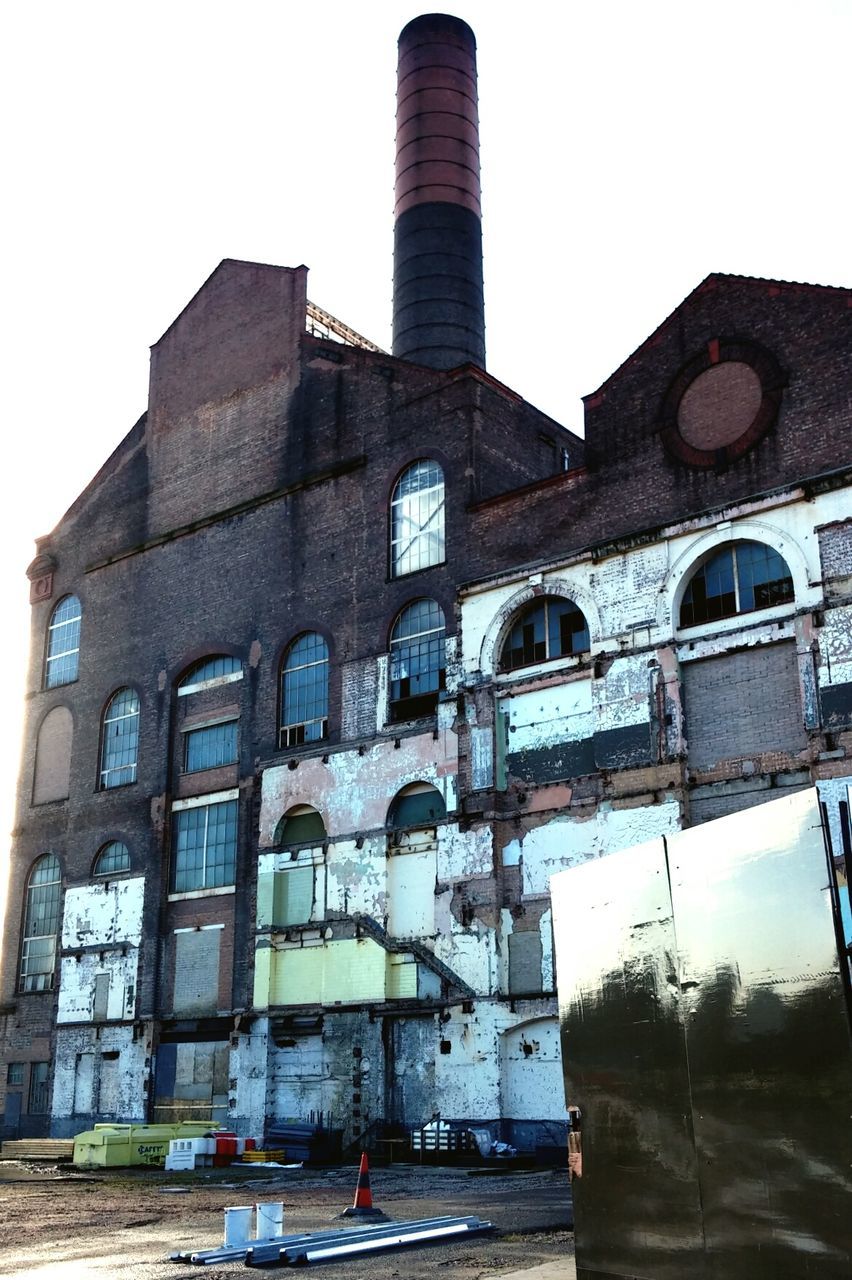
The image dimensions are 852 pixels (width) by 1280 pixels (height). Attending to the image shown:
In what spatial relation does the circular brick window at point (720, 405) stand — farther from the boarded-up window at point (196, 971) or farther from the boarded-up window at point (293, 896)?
the boarded-up window at point (196, 971)

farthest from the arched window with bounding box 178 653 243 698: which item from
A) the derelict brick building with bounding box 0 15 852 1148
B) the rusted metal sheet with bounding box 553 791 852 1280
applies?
the rusted metal sheet with bounding box 553 791 852 1280

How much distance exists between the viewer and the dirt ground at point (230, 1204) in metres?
9.30

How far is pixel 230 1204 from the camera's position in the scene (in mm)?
14547

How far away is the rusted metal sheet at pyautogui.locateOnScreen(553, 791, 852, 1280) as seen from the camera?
18.1ft

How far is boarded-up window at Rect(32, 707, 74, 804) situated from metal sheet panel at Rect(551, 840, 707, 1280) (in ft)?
86.9

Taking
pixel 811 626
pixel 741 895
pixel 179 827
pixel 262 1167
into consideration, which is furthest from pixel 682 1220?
pixel 179 827

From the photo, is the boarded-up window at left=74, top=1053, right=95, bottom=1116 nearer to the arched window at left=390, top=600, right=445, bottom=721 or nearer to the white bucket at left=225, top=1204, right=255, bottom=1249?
the arched window at left=390, top=600, right=445, bottom=721

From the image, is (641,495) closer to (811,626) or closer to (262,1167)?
(811,626)

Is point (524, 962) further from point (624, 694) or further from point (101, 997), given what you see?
point (101, 997)

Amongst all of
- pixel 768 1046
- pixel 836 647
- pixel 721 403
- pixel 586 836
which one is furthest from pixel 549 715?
pixel 768 1046

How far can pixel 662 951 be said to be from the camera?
6535mm

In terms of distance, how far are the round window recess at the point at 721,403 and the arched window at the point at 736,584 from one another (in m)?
1.57

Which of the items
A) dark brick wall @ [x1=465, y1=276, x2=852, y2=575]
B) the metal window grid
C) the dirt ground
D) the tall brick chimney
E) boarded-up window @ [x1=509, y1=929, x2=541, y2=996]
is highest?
the tall brick chimney

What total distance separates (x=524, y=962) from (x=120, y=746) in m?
13.0
